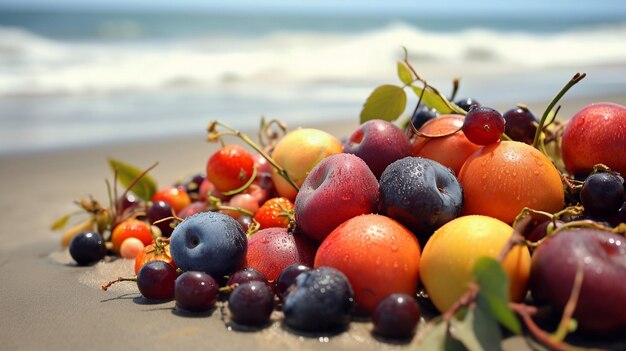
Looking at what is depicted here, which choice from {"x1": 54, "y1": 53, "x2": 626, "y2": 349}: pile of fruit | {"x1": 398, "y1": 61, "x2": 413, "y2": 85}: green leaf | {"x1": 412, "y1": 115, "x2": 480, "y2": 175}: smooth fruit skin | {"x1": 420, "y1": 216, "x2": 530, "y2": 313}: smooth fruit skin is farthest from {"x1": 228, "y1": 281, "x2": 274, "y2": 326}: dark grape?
{"x1": 398, "y1": 61, "x2": 413, "y2": 85}: green leaf

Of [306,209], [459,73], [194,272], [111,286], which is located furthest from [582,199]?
[459,73]

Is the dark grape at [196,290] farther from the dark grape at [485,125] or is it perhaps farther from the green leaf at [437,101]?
the green leaf at [437,101]

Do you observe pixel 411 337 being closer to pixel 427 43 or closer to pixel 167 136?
pixel 167 136

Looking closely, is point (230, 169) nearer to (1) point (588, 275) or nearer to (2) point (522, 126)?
(2) point (522, 126)

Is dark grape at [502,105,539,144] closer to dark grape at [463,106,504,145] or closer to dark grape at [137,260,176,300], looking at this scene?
dark grape at [463,106,504,145]

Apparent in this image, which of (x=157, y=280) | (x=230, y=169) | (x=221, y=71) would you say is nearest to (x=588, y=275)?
(x=157, y=280)
